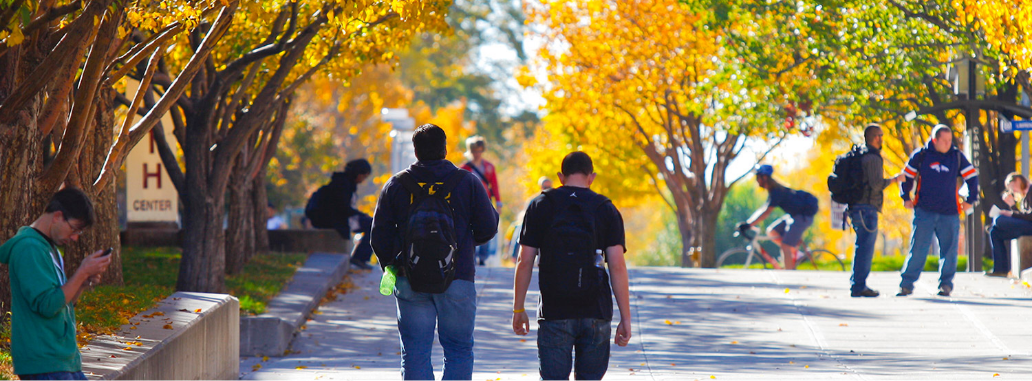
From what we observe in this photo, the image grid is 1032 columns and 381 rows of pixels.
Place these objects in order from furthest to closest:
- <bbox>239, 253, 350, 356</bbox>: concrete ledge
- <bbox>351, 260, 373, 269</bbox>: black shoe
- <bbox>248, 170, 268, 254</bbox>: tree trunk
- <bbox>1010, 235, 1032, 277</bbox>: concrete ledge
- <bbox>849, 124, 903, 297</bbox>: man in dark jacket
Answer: <bbox>248, 170, 268, 254</bbox>: tree trunk → <bbox>351, 260, 373, 269</bbox>: black shoe → <bbox>1010, 235, 1032, 277</bbox>: concrete ledge → <bbox>849, 124, 903, 297</bbox>: man in dark jacket → <bbox>239, 253, 350, 356</bbox>: concrete ledge

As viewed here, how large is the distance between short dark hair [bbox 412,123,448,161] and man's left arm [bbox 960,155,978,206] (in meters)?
6.76

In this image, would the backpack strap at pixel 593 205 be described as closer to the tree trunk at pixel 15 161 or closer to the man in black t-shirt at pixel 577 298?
the man in black t-shirt at pixel 577 298

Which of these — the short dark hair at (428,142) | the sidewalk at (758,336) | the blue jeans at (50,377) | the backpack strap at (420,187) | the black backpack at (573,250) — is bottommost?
the sidewalk at (758,336)

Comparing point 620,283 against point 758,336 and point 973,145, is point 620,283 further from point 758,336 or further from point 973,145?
point 973,145

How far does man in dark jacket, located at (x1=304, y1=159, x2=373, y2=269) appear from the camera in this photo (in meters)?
13.3

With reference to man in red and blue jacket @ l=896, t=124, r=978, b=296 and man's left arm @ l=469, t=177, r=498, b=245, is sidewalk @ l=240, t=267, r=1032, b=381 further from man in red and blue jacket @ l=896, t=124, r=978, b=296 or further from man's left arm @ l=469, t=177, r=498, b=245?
man's left arm @ l=469, t=177, r=498, b=245

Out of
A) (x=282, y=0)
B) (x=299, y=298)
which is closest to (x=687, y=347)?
(x=299, y=298)

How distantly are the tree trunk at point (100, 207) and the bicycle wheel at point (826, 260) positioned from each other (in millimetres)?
9714

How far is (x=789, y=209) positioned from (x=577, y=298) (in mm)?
10199

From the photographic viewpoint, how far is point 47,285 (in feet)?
13.4

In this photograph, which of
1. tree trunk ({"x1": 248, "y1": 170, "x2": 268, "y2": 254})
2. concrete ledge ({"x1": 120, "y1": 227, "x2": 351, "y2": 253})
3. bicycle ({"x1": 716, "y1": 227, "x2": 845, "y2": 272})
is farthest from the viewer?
bicycle ({"x1": 716, "y1": 227, "x2": 845, "y2": 272})

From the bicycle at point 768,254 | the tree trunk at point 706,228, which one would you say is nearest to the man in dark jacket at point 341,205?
the bicycle at point 768,254

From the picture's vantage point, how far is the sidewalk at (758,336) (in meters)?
7.94

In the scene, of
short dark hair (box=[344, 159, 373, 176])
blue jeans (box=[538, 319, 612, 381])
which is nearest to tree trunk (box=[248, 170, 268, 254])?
short dark hair (box=[344, 159, 373, 176])
